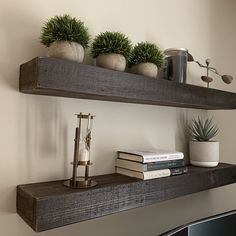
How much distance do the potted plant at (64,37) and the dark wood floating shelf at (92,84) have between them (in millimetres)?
54

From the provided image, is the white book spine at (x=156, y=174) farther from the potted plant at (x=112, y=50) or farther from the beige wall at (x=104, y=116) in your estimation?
the potted plant at (x=112, y=50)

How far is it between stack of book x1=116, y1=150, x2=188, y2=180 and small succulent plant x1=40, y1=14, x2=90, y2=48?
501mm

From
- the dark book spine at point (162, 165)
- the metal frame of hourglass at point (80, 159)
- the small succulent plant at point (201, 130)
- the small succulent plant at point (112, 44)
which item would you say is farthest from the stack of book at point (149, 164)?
the small succulent plant at point (112, 44)

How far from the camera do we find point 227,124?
1731 millimetres

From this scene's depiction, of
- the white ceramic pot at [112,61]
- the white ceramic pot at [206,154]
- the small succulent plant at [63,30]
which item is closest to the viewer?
the small succulent plant at [63,30]

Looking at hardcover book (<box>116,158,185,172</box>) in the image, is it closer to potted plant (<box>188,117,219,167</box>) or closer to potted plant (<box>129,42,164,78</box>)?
potted plant (<box>188,117,219,167</box>)

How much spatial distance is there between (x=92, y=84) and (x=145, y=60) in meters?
0.32

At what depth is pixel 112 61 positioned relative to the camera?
96cm

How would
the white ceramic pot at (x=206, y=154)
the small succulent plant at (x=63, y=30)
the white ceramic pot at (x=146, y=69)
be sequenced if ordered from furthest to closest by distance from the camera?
the white ceramic pot at (x=206, y=154) < the white ceramic pot at (x=146, y=69) < the small succulent plant at (x=63, y=30)

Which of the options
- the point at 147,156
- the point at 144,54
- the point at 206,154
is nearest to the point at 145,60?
the point at 144,54

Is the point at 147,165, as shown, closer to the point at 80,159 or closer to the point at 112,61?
the point at 80,159

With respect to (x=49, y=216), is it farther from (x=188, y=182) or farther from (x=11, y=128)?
(x=188, y=182)

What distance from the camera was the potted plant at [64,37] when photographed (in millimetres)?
854

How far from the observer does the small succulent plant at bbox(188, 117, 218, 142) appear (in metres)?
1.41
